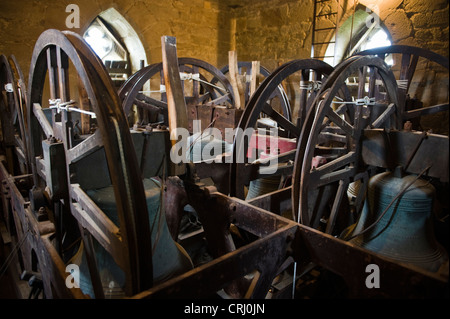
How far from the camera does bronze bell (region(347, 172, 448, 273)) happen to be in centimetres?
220

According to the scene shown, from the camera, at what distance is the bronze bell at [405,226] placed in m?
2.20

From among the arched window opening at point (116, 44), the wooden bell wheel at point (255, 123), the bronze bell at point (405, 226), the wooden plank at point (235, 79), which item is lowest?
the bronze bell at point (405, 226)

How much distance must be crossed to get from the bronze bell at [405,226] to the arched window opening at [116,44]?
636 cm

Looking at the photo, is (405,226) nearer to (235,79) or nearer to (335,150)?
(335,150)

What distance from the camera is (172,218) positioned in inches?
111

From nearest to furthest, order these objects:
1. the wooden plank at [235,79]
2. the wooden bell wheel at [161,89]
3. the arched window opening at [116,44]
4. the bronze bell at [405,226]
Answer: the bronze bell at [405,226], the wooden bell wheel at [161,89], the wooden plank at [235,79], the arched window opening at [116,44]

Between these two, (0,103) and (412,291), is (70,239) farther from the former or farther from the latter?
(0,103)

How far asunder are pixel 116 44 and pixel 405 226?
7522 millimetres

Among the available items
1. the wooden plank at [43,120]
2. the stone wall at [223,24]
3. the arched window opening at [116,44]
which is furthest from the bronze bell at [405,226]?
the arched window opening at [116,44]

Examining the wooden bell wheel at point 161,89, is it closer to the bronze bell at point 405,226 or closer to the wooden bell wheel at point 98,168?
the wooden bell wheel at point 98,168

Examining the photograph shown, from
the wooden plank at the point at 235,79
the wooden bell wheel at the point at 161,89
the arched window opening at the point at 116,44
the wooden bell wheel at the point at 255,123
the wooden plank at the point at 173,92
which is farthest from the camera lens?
the arched window opening at the point at 116,44

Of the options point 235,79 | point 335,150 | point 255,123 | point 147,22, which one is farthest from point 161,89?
point 147,22

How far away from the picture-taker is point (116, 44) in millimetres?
7613

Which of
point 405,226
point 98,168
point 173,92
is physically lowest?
point 405,226
